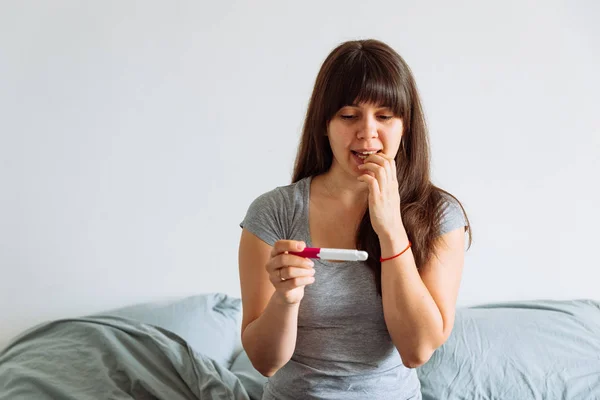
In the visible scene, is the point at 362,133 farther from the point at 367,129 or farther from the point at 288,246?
the point at 288,246

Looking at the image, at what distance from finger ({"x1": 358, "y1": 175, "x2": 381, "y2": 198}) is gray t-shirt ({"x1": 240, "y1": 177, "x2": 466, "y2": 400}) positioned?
0.49 ft

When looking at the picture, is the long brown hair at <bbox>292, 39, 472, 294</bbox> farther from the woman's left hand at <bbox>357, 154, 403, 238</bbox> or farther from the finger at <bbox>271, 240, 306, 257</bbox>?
the finger at <bbox>271, 240, 306, 257</bbox>

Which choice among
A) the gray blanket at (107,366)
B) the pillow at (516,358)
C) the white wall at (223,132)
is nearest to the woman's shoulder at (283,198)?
the gray blanket at (107,366)

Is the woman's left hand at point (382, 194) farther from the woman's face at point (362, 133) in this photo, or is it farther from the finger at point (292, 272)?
the finger at point (292, 272)

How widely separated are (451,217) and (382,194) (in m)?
0.19

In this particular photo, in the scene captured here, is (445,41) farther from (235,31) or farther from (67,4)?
(67,4)

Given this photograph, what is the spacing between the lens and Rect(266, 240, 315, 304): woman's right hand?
1.01 m

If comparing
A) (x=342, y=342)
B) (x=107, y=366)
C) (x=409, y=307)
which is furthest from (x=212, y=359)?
(x=409, y=307)

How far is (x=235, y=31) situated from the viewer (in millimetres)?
1978

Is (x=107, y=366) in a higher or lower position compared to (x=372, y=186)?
lower

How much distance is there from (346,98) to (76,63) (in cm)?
106

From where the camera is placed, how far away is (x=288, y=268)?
101 cm

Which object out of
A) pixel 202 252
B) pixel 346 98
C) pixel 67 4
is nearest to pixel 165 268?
pixel 202 252

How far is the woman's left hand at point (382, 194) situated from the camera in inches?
44.5
